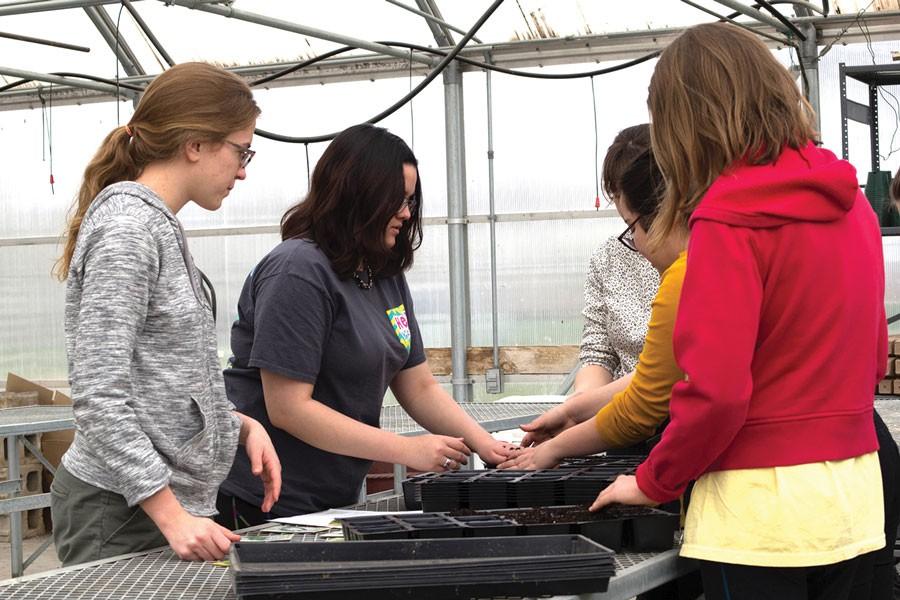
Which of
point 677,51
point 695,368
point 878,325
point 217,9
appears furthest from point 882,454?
point 217,9

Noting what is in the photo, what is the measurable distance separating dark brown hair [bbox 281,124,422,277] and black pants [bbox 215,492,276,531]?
0.41 meters

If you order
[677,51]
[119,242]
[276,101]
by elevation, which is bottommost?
[119,242]

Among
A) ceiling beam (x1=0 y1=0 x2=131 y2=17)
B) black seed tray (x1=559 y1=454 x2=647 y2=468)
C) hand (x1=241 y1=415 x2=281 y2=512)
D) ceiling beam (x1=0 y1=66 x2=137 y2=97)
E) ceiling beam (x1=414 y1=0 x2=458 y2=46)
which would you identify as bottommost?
black seed tray (x1=559 y1=454 x2=647 y2=468)

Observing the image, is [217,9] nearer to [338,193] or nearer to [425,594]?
[338,193]

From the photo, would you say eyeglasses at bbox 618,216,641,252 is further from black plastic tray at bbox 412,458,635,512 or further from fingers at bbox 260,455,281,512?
fingers at bbox 260,455,281,512

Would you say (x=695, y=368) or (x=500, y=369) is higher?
(x=695, y=368)

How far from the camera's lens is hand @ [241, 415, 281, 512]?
159 cm

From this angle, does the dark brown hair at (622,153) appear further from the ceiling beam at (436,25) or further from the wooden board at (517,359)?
the wooden board at (517,359)

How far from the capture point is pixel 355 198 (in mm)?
1867

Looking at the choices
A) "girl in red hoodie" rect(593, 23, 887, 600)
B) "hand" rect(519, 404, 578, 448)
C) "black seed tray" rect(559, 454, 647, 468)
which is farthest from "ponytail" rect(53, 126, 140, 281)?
"hand" rect(519, 404, 578, 448)

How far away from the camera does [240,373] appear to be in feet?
6.15

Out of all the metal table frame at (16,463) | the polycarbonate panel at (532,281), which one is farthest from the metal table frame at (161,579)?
the polycarbonate panel at (532,281)

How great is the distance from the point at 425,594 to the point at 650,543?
0.43 meters

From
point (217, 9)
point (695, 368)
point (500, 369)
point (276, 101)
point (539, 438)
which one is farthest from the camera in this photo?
point (276, 101)
